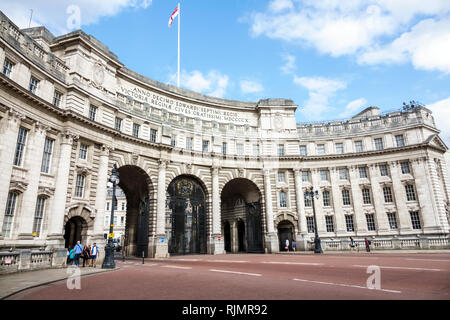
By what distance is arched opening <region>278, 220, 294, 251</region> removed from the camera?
126 ft

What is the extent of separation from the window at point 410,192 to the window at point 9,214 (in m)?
42.1

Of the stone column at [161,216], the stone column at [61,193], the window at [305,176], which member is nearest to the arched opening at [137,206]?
the stone column at [161,216]

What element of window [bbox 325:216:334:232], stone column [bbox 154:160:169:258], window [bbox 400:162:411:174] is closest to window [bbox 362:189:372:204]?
window [bbox 325:216:334:232]

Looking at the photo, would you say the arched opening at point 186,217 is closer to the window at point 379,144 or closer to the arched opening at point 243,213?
the arched opening at point 243,213

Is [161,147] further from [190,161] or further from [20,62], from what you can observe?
[20,62]

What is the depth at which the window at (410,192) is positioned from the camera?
37466mm

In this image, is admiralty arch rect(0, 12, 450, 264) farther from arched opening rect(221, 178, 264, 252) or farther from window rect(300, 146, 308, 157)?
window rect(300, 146, 308, 157)

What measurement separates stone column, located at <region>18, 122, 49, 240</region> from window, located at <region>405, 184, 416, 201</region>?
135 feet

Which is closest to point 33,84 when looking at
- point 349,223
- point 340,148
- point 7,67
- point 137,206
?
point 7,67

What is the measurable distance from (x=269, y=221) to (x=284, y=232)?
3.66 metres

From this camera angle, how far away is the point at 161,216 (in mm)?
31109

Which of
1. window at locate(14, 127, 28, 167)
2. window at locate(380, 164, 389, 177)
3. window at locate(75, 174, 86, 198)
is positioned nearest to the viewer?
window at locate(14, 127, 28, 167)

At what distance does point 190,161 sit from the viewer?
34844 millimetres

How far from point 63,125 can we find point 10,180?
6.36 metres
